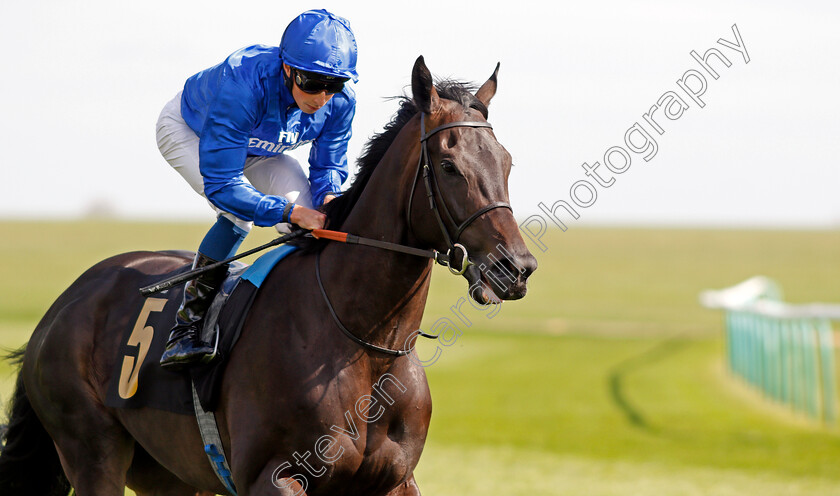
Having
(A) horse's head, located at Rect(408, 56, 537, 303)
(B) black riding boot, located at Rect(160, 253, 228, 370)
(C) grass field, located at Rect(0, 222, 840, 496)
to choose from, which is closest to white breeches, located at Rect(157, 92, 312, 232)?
(B) black riding boot, located at Rect(160, 253, 228, 370)

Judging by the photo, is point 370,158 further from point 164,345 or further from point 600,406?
point 600,406

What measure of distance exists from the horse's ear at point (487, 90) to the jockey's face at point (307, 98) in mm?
565

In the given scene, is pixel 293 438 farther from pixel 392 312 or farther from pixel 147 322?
pixel 147 322

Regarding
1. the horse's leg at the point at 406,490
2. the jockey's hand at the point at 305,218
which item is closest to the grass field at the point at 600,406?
the horse's leg at the point at 406,490

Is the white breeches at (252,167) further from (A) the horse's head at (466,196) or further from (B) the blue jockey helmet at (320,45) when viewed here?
(A) the horse's head at (466,196)

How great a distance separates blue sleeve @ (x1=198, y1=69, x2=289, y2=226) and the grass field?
4405mm

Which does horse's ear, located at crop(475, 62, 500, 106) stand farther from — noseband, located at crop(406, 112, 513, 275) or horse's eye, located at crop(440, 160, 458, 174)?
horse's eye, located at crop(440, 160, 458, 174)

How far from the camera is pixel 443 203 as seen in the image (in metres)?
2.85

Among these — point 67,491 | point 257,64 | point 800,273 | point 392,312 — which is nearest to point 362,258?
point 392,312

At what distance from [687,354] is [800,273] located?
105ft

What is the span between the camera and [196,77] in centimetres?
368

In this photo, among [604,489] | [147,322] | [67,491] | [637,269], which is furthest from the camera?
[637,269]

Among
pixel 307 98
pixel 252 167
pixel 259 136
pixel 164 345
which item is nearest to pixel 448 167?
pixel 307 98

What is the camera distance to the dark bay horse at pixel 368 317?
110 inches
